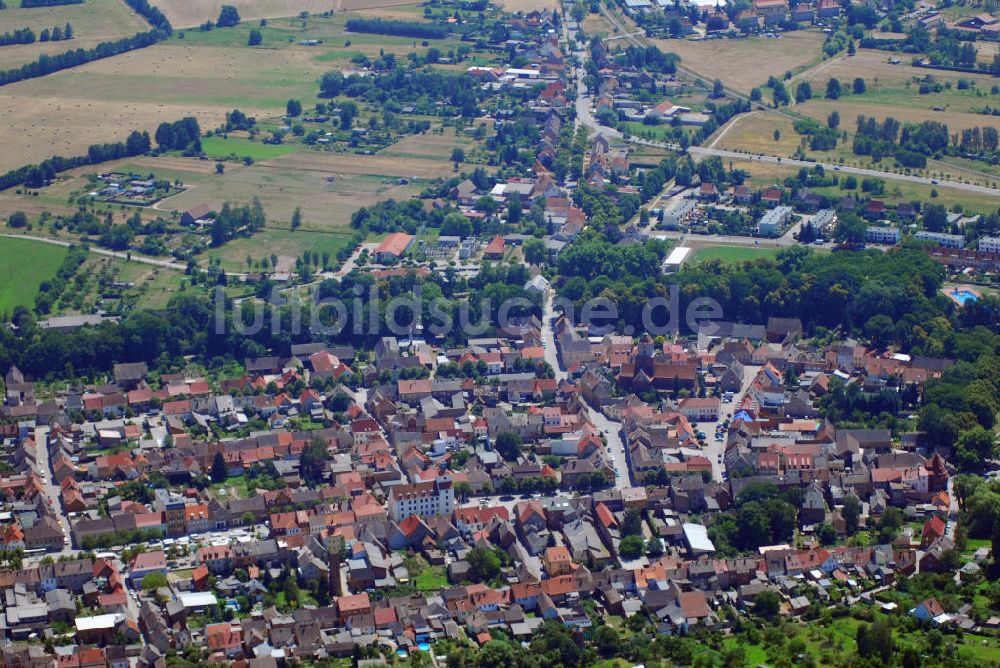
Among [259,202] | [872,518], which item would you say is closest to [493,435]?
[872,518]

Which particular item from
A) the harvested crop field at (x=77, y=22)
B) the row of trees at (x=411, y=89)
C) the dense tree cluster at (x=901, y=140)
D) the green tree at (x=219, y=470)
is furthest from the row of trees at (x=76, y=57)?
the green tree at (x=219, y=470)

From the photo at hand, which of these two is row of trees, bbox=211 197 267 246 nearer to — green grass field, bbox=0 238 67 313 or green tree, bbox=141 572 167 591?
green grass field, bbox=0 238 67 313

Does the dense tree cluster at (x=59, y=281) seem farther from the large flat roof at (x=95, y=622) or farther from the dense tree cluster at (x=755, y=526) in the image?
the dense tree cluster at (x=755, y=526)

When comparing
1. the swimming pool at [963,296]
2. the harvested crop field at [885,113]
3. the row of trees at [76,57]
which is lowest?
the swimming pool at [963,296]

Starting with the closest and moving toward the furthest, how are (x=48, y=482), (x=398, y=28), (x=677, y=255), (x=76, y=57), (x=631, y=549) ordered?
1. (x=631, y=549)
2. (x=48, y=482)
3. (x=677, y=255)
4. (x=76, y=57)
5. (x=398, y=28)

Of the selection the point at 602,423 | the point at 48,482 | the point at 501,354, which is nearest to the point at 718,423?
the point at 602,423

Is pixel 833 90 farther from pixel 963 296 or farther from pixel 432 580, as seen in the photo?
pixel 432 580
